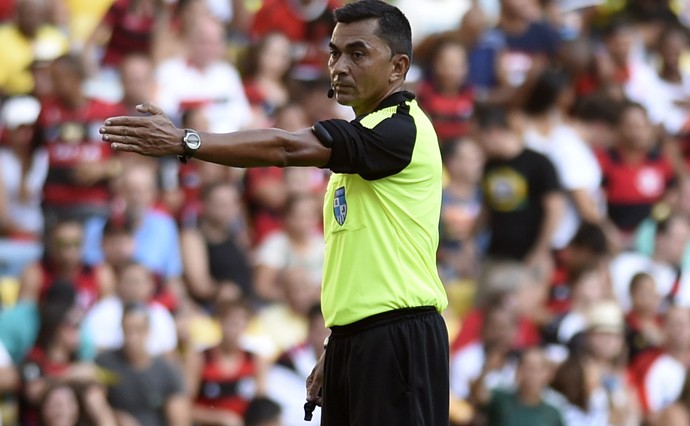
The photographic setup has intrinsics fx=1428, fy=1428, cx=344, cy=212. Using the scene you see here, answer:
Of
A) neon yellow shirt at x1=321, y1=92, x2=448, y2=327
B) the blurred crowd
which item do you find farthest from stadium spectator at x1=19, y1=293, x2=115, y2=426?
neon yellow shirt at x1=321, y1=92, x2=448, y2=327

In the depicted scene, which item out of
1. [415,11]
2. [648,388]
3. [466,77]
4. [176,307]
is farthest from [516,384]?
[415,11]

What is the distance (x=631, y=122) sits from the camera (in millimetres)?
12469

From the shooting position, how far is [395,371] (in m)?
5.74

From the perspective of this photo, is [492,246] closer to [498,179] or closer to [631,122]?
[498,179]

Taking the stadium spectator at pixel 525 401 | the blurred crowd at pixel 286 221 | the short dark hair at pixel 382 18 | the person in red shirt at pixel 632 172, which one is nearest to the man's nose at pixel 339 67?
the short dark hair at pixel 382 18

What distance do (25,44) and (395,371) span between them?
671 cm

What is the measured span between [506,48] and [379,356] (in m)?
7.57

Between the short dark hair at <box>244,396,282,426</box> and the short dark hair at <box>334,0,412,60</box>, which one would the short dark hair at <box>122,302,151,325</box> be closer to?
the short dark hair at <box>244,396,282,426</box>

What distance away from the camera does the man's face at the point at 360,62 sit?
19.0 feet

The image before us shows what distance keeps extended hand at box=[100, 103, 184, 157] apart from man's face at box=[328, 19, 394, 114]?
35.2 inches

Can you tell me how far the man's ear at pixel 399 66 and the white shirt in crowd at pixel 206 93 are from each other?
5.46 metres

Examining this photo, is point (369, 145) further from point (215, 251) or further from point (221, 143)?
point (215, 251)

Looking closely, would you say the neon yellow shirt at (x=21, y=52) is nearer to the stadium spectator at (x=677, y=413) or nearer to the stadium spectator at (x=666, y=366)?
the stadium spectator at (x=666, y=366)

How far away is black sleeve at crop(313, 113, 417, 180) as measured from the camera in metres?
5.52
